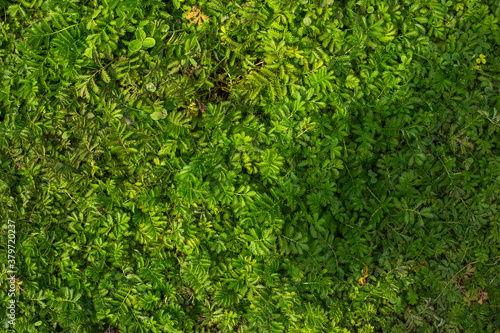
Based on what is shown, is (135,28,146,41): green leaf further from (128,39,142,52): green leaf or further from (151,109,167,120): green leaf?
(151,109,167,120): green leaf

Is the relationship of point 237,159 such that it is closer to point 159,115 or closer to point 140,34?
point 159,115

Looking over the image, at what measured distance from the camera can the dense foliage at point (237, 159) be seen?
7.54 ft

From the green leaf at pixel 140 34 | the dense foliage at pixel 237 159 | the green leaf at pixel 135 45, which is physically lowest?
the dense foliage at pixel 237 159

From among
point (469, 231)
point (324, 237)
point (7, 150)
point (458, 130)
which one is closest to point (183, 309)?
point (324, 237)

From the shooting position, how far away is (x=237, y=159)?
7.59 ft

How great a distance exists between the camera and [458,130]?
259cm

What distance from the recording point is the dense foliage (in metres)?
2.30

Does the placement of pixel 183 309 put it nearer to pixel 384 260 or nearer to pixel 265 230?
pixel 265 230

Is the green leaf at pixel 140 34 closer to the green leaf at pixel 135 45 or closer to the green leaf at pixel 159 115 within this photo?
the green leaf at pixel 135 45

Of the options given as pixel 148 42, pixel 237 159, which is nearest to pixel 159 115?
pixel 148 42

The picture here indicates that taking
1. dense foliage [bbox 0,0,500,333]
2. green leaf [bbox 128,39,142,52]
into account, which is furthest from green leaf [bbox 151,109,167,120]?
green leaf [bbox 128,39,142,52]

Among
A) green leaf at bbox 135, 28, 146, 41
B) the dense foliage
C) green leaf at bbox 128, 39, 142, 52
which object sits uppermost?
green leaf at bbox 135, 28, 146, 41

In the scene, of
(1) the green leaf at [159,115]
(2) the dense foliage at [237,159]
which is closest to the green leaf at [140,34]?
(2) the dense foliage at [237,159]

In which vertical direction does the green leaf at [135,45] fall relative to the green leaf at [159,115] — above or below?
above
